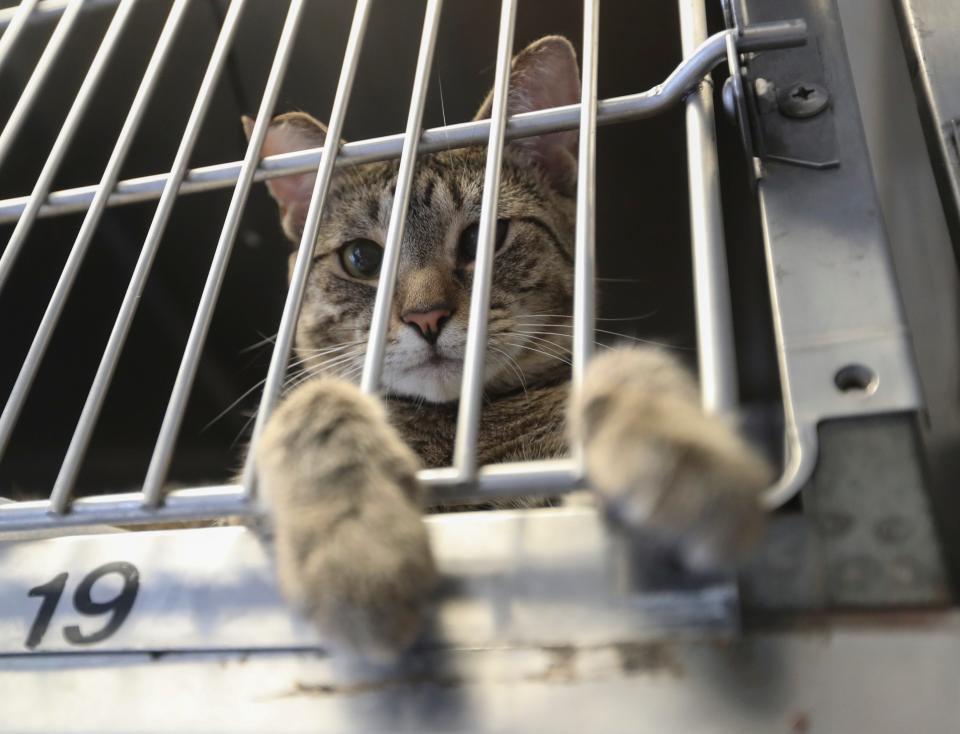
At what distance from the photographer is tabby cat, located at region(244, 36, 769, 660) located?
1.65 ft

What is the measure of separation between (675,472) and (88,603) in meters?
0.49

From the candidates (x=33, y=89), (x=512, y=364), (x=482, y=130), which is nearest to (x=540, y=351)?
(x=512, y=364)

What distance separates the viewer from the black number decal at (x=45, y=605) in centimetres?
60

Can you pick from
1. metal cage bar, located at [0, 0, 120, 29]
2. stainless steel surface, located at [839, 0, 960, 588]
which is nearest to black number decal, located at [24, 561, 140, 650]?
stainless steel surface, located at [839, 0, 960, 588]

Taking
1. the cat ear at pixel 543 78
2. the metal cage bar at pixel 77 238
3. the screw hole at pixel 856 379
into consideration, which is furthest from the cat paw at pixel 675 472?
the cat ear at pixel 543 78

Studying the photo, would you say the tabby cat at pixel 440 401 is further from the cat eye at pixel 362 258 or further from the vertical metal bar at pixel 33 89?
the vertical metal bar at pixel 33 89

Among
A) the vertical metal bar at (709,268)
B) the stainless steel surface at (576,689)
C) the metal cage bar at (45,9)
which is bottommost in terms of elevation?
the stainless steel surface at (576,689)

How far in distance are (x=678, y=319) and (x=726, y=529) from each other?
1.42 m

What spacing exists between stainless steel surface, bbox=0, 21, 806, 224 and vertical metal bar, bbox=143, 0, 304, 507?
0.23ft

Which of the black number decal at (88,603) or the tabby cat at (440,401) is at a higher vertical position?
the tabby cat at (440,401)

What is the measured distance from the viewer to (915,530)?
51 centimetres

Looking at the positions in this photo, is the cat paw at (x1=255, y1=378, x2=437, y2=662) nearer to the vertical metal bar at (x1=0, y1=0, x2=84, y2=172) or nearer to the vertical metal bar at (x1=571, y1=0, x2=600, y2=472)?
the vertical metal bar at (x1=571, y1=0, x2=600, y2=472)

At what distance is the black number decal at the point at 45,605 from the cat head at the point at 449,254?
532 mm

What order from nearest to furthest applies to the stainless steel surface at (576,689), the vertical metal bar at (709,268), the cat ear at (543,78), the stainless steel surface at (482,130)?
the stainless steel surface at (576,689), the vertical metal bar at (709,268), the stainless steel surface at (482,130), the cat ear at (543,78)
